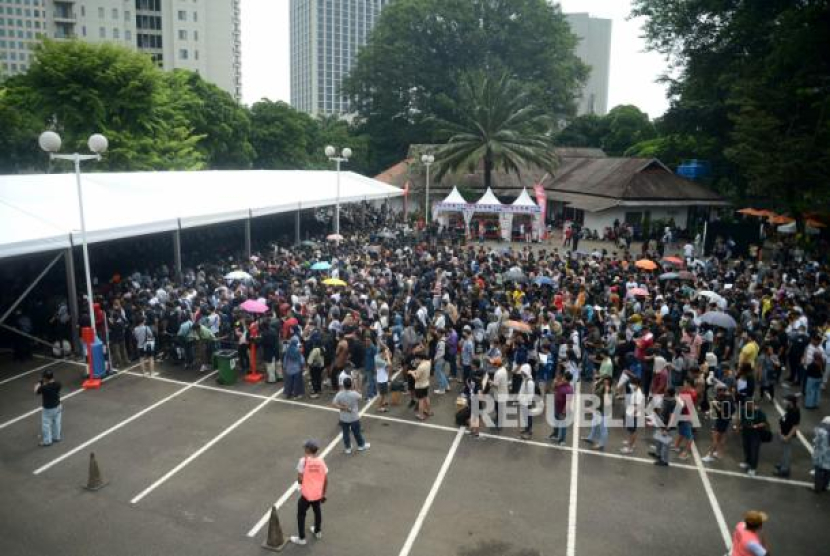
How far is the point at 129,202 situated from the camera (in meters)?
18.9

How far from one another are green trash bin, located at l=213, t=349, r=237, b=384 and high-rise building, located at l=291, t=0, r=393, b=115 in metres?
147

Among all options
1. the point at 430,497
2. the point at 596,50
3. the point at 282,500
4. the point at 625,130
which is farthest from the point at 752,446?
the point at 596,50

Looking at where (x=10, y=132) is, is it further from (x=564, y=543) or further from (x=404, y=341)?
(x=564, y=543)

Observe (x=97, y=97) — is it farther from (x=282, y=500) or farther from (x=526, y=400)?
(x=526, y=400)

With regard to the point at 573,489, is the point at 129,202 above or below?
above

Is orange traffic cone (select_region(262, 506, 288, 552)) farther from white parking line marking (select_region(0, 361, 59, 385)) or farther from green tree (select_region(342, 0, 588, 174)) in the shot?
green tree (select_region(342, 0, 588, 174))

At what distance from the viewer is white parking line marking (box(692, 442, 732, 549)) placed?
330 inches

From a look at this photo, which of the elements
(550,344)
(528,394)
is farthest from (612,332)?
(528,394)

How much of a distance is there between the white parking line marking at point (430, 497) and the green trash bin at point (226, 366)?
5.55 metres

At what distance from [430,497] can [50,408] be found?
673 cm

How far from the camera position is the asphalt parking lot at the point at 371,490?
809 cm

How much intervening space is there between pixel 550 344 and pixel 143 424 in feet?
27.5

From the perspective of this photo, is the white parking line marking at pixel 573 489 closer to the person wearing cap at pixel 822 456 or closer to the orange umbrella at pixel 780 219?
the person wearing cap at pixel 822 456

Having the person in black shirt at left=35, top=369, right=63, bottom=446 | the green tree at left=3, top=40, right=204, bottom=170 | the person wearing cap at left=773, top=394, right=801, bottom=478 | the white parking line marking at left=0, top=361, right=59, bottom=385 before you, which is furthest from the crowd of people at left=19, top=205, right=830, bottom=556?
the green tree at left=3, top=40, right=204, bottom=170
